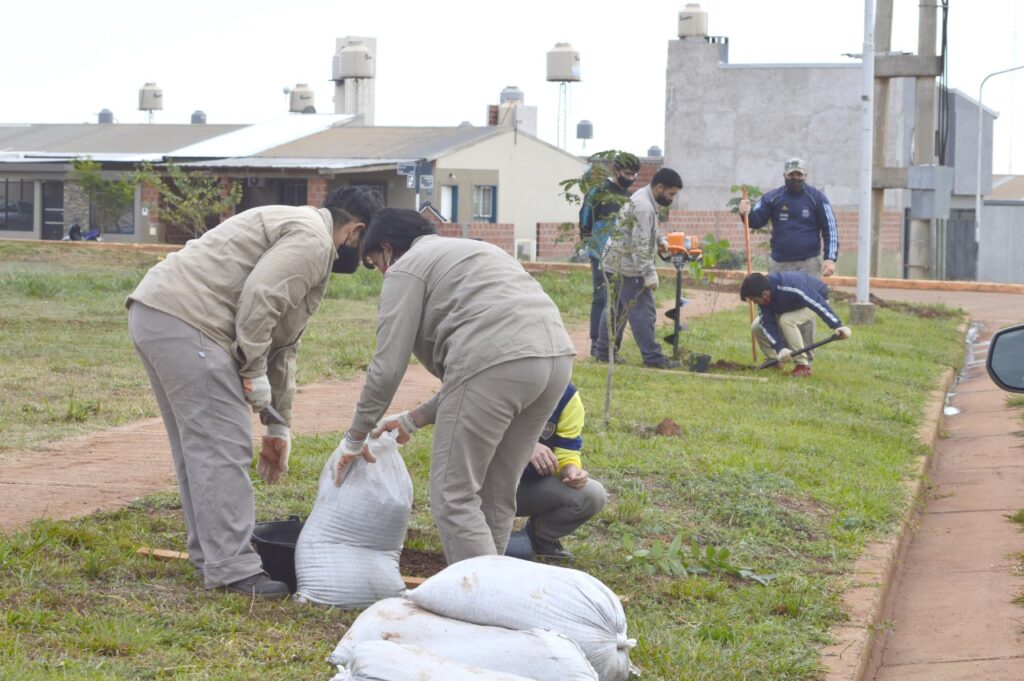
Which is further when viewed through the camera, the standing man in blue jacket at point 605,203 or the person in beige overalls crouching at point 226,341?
the standing man in blue jacket at point 605,203

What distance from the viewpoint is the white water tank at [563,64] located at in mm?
52969

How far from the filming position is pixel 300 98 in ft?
190

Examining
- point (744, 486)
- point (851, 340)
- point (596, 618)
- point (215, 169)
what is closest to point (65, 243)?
point (215, 169)

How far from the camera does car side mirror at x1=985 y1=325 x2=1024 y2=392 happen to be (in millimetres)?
4086

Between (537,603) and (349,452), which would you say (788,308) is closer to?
(349,452)

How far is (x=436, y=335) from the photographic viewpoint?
5035mm

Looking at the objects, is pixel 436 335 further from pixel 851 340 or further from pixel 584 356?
pixel 851 340

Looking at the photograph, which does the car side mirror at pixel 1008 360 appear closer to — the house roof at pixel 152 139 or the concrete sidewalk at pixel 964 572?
the concrete sidewalk at pixel 964 572

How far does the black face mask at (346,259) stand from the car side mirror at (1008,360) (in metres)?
2.40

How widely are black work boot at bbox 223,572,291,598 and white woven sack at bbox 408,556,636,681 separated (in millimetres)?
933

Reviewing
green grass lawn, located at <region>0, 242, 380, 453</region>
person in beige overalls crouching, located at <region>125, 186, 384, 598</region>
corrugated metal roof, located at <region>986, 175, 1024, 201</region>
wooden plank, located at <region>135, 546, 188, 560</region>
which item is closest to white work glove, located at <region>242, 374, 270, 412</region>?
person in beige overalls crouching, located at <region>125, 186, 384, 598</region>

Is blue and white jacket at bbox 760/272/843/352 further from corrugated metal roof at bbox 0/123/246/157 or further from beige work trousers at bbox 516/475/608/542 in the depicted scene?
corrugated metal roof at bbox 0/123/246/157

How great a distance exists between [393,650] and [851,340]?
41.1 feet

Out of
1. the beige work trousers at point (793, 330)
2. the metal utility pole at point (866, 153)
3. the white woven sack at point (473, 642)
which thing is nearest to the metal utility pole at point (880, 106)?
the metal utility pole at point (866, 153)
